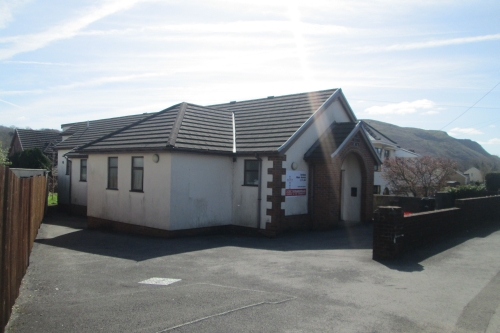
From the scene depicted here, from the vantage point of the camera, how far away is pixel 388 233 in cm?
1079

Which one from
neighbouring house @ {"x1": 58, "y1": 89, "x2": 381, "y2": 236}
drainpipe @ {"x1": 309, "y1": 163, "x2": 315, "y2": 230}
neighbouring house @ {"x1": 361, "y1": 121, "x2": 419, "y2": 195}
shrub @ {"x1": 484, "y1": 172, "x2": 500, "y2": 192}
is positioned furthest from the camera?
neighbouring house @ {"x1": 361, "y1": 121, "x2": 419, "y2": 195}

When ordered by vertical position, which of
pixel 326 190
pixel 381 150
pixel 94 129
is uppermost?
pixel 94 129

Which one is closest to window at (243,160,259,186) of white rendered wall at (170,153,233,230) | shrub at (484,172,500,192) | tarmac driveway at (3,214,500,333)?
white rendered wall at (170,153,233,230)

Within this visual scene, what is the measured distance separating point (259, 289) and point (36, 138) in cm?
4489

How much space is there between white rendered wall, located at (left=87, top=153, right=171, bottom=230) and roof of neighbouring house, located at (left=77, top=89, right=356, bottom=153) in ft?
2.13

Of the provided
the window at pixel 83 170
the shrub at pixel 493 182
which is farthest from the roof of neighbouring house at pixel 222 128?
the shrub at pixel 493 182

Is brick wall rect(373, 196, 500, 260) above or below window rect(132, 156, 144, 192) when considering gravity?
below

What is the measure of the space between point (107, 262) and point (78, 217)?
15.4m

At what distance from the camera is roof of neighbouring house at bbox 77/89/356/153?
1667cm

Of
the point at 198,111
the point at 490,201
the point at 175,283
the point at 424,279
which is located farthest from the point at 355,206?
the point at 175,283

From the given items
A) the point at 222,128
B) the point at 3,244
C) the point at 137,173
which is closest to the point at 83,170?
the point at 137,173

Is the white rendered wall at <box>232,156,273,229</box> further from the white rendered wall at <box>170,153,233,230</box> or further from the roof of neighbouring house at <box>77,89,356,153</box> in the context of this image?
the roof of neighbouring house at <box>77,89,356,153</box>

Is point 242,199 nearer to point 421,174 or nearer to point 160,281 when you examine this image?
point 160,281

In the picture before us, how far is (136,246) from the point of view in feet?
47.0
